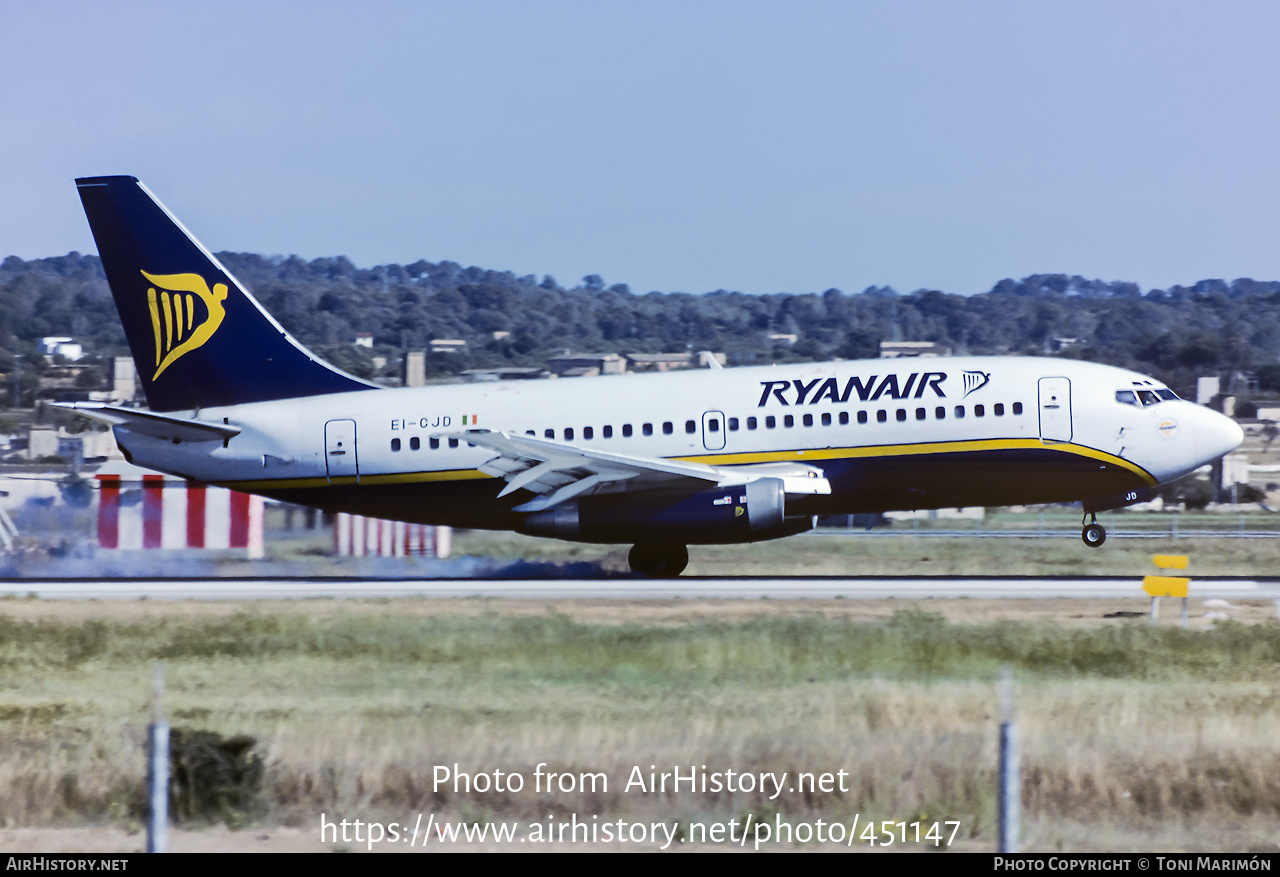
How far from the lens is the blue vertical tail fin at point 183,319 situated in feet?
107

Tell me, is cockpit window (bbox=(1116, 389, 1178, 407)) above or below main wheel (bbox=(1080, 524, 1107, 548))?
above

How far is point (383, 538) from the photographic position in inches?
1532

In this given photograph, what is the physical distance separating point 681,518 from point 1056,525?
35.3 metres

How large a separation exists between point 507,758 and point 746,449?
16.4 m

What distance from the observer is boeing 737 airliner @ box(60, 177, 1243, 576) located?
30109mm

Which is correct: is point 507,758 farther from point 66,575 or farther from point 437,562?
point 66,575

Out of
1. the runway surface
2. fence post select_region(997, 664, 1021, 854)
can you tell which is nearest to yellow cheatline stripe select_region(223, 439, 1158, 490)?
the runway surface

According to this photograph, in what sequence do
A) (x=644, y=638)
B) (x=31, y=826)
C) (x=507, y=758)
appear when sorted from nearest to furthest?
(x=31, y=826) < (x=507, y=758) < (x=644, y=638)

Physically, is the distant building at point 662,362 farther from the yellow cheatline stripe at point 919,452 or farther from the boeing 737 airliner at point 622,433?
the yellow cheatline stripe at point 919,452

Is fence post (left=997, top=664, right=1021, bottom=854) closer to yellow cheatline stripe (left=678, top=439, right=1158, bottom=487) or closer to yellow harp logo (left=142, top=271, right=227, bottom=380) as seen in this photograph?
yellow cheatline stripe (left=678, top=439, right=1158, bottom=487)

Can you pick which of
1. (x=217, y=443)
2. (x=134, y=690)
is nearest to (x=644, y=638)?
(x=134, y=690)

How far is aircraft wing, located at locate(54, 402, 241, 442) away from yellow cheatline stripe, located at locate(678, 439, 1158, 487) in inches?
415

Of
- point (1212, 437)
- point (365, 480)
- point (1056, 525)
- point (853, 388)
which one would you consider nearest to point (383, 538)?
point (365, 480)

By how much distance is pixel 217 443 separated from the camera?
3198cm
